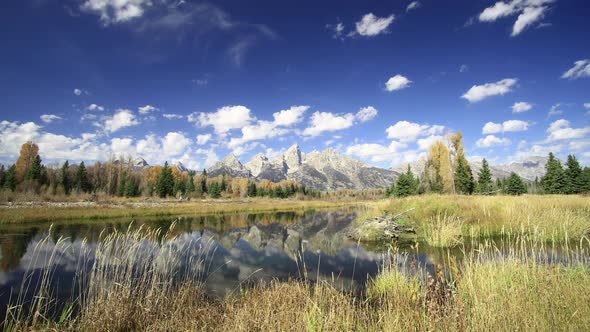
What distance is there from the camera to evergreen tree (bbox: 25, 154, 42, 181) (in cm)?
6162

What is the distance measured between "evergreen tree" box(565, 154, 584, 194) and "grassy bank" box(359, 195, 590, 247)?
53650mm

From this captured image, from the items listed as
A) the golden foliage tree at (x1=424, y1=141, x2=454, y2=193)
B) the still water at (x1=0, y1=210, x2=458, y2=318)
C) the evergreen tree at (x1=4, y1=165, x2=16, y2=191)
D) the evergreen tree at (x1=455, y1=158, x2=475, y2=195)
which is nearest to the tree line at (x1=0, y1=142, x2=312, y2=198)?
the evergreen tree at (x1=4, y1=165, x2=16, y2=191)

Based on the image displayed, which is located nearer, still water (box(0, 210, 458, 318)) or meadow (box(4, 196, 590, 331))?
meadow (box(4, 196, 590, 331))

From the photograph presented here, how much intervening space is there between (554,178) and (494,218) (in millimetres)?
61564

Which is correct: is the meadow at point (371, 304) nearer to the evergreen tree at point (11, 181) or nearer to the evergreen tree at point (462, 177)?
the evergreen tree at point (462, 177)

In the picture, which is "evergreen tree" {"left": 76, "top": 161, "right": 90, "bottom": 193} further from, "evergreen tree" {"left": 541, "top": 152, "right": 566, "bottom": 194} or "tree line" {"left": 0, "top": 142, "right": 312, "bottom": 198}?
"evergreen tree" {"left": 541, "top": 152, "right": 566, "bottom": 194}

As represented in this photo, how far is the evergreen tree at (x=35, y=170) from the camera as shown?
6162 cm

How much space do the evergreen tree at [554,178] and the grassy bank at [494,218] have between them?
181 ft

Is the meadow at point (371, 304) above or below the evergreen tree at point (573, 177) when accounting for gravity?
below

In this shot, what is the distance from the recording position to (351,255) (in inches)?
497

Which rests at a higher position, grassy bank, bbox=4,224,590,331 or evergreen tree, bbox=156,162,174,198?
evergreen tree, bbox=156,162,174,198

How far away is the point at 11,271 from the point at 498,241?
20094 mm

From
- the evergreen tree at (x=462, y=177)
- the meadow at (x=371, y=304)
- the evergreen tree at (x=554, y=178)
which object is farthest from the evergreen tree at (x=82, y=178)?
the evergreen tree at (x=554, y=178)

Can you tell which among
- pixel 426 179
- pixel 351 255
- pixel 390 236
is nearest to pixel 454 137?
pixel 426 179
